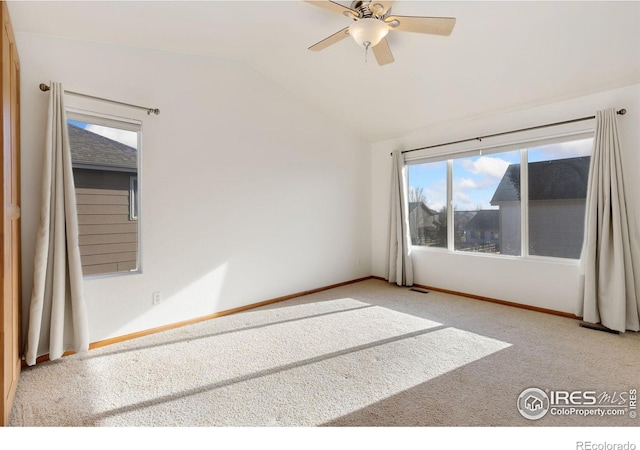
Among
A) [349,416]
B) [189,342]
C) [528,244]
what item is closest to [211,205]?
[189,342]

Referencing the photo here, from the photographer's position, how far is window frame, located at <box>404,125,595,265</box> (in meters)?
3.23

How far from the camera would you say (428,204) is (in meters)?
4.57

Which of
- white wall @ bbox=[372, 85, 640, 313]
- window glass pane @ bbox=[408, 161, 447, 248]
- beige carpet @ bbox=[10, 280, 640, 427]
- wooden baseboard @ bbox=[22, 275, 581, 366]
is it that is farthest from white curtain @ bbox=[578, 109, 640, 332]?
window glass pane @ bbox=[408, 161, 447, 248]

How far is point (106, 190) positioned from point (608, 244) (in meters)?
4.67

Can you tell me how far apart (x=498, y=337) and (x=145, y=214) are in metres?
3.43

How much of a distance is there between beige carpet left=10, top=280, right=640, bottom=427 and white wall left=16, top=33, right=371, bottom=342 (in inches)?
16.3

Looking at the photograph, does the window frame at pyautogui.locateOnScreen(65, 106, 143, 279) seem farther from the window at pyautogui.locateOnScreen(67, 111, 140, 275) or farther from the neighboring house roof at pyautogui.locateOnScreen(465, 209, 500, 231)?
the neighboring house roof at pyautogui.locateOnScreen(465, 209, 500, 231)

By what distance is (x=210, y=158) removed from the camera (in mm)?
3281

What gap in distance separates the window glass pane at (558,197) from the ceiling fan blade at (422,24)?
7.21 ft

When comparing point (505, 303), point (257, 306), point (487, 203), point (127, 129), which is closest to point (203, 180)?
point (127, 129)

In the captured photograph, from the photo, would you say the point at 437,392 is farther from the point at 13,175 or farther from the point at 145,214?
the point at 13,175

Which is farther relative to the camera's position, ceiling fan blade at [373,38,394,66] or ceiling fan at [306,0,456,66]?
ceiling fan blade at [373,38,394,66]

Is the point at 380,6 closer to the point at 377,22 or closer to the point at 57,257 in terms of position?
the point at 377,22

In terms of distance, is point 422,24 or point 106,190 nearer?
point 422,24
